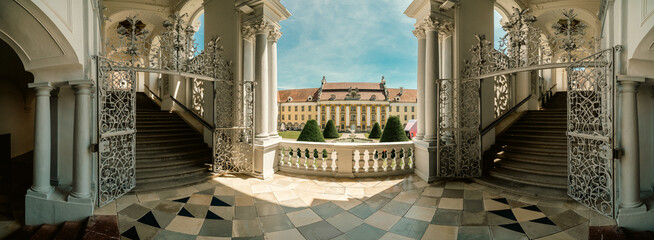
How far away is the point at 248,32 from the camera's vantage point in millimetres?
6141

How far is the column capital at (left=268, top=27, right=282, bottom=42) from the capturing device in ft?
20.5

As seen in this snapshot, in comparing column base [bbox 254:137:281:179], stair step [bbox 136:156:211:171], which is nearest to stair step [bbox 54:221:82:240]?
stair step [bbox 136:156:211:171]

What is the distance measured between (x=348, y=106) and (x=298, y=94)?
12590 millimetres

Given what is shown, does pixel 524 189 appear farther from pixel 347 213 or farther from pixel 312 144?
pixel 312 144

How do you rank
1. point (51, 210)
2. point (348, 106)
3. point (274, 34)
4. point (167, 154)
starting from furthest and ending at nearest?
point (348, 106) → point (274, 34) → point (167, 154) → point (51, 210)

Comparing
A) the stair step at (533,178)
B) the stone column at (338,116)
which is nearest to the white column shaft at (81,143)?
the stair step at (533,178)

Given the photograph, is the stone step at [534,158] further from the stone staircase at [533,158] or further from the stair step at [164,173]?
the stair step at [164,173]

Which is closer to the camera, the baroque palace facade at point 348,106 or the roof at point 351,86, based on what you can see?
the baroque palace facade at point 348,106

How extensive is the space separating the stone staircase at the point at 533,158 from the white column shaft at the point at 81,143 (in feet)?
23.0

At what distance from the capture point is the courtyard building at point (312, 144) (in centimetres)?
304

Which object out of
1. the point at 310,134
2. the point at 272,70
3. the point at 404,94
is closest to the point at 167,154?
the point at 272,70

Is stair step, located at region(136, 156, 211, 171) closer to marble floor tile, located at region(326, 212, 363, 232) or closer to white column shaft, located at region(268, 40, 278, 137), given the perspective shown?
white column shaft, located at region(268, 40, 278, 137)

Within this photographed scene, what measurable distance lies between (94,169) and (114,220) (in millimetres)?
911

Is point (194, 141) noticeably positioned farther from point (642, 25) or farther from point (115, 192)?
point (642, 25)
